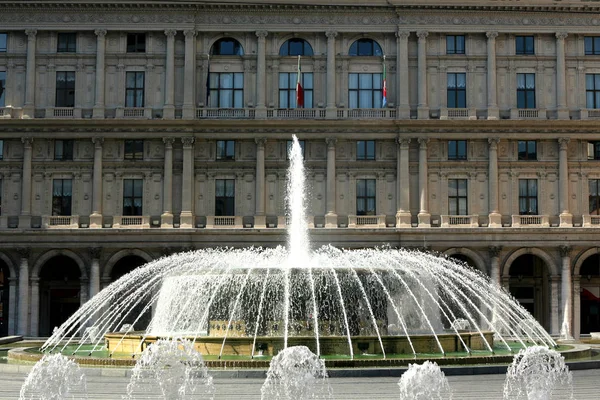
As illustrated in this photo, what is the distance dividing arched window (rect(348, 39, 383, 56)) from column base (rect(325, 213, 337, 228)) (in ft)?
32.5

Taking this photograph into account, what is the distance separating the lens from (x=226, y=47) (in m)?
61.3

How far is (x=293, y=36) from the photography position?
200 ft

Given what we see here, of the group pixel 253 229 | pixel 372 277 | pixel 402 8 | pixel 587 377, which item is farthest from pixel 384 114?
pixel 587 377

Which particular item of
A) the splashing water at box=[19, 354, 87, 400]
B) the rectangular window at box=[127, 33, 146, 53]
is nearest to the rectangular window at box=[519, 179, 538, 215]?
the rectangular window at box=[127, 33, 146, 53]

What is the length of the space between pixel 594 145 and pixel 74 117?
30.7 metres

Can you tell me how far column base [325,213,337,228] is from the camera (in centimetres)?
5931

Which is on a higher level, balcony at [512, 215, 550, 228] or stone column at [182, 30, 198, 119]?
stone column at [182, 30, 198, 119]

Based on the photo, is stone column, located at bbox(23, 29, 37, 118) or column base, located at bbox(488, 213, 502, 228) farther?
stone column, located at bbox(23, 29, 37, 118)

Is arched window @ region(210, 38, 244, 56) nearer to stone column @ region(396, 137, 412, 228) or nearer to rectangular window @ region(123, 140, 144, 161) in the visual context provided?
rectangular window @ region(123, 140, 144, 161)

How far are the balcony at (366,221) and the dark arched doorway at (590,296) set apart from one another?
12.6 metres

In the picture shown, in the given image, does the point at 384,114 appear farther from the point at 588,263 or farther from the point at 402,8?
the point at 588,263

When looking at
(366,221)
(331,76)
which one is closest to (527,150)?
(366,221)

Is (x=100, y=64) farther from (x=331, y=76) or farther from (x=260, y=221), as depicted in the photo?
(x=331, y=76)

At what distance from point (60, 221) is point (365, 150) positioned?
715 inches
